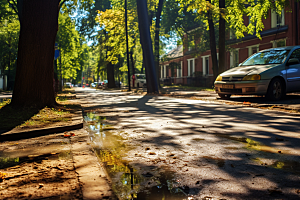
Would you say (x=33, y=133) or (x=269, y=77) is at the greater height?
(x=269, y=77)

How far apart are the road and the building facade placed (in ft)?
46.1

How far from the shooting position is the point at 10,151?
4.48m

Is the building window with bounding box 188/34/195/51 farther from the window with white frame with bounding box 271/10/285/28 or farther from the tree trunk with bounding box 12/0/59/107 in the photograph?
the tree trunk with bounding box 12/0/59/107

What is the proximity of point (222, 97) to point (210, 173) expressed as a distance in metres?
10.5

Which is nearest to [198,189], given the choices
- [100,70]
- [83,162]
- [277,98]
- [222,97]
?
[83,162]

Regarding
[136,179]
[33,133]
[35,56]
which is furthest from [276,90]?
[136,179]

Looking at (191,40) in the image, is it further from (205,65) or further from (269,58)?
(269,58)

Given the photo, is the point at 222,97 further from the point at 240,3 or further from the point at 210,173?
the point at 210,173

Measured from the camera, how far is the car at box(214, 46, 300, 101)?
36.5ft

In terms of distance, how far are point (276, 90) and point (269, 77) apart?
641 mm

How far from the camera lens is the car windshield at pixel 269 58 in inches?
472

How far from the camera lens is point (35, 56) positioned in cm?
890

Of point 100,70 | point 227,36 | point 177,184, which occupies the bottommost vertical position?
point 177,184

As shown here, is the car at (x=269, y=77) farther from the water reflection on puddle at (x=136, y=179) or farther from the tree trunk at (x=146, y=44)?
the tree trunk at (x=146, y=44)
